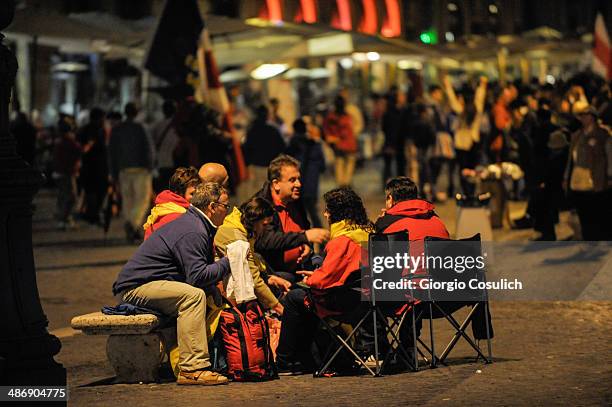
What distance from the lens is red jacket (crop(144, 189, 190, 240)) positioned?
1103 centimetres

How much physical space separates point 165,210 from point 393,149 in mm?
17903

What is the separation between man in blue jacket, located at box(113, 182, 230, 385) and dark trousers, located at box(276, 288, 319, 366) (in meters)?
0.59

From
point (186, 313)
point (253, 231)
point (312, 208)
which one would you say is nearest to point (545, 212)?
point (312, 208)

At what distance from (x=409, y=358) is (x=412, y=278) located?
0.57m

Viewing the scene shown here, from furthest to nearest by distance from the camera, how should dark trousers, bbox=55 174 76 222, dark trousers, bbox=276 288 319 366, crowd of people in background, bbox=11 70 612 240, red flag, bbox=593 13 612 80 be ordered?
red flag, bbox=593 13 612 80, dark trousers, bbox=55 174 76 222, crowd of people in background, bbox=11 70 612 240, dark trousers, bbox=276 288 319 366

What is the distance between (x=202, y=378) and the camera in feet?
33.3

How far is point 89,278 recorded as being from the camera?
1691 cm

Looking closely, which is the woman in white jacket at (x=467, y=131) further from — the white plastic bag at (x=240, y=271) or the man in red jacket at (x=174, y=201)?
the white plastic bag at (x=240, y=271)

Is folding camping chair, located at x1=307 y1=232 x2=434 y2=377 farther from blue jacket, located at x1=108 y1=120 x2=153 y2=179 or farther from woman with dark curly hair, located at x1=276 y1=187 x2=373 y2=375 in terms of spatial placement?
blue jacket, located at x1=108 y1=120 x2=153 y2=179

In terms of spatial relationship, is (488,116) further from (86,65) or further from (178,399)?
(178,399)

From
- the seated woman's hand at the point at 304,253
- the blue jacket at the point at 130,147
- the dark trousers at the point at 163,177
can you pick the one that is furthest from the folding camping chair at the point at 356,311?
the blue jacket at the point at 130,147

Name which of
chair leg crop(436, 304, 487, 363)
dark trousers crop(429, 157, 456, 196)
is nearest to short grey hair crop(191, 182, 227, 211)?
chair leg crop(436, 304, 487, 363)

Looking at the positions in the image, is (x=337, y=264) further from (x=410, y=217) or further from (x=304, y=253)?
(x=304, y=253)

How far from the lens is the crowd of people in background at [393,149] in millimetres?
18938
